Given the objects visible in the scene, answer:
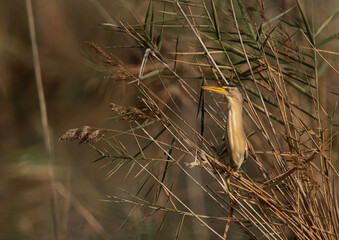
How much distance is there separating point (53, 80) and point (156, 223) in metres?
1.81

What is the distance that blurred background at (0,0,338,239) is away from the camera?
338 centimetres

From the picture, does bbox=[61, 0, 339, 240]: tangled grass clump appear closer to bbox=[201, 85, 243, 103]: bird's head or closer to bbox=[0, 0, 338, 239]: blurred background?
bbox=[201, 85, 243, 103]: bird's head

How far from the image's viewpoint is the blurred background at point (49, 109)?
3.38m

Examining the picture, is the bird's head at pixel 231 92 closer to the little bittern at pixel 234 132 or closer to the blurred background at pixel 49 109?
the little bittern at pixel 234 132

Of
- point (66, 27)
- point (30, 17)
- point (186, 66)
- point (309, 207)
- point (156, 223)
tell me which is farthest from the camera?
point (66, 27)

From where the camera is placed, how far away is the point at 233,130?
1.74 m

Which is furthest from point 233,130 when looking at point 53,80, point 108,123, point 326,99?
point 53,80

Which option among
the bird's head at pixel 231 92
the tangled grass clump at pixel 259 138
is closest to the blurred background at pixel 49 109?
the tangled grass clump at pixel 259 138

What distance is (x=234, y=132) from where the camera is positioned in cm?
174

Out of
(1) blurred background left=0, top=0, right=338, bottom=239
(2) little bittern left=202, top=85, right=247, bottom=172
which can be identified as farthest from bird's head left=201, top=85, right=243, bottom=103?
(1) blurred background left=0, top=0, right=338, bottom=239

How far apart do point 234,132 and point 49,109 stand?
2.74 metres

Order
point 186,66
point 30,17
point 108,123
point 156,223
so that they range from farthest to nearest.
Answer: point 108,123, point 156,223, point 186,66, point 30,17

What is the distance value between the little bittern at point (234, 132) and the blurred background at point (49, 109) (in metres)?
1.47

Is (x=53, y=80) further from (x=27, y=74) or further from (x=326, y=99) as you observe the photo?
(x=326, y=99)
